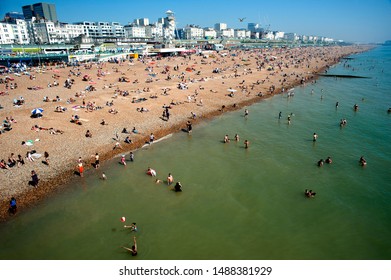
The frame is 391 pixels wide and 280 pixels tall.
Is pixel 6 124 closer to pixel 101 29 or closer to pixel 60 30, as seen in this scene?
pixel 60 30

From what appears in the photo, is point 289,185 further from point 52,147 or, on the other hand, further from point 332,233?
point 52,147

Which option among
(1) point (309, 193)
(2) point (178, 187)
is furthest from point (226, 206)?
(1) point (309, 193)

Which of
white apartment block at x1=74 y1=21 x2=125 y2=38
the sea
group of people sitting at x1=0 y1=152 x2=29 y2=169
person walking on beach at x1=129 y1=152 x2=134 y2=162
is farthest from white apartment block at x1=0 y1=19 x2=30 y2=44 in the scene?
the sea

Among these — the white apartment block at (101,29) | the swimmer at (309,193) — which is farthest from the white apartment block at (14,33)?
the swimmer at (309,193)

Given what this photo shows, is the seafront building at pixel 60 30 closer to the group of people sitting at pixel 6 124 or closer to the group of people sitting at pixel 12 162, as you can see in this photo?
the group of people sitting at pixel 6 124

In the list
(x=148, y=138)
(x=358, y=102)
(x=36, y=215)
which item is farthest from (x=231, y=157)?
(x=358, y=102)

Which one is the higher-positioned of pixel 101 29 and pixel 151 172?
pixel 101 29

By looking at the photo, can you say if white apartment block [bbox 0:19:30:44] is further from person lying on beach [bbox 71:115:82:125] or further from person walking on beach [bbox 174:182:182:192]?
person walking on beach [bbox 174:182:182:192]
